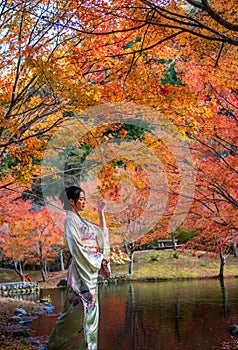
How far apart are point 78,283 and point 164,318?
7.18 m

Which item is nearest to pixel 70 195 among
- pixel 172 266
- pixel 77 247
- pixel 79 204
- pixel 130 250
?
pixel 79 204

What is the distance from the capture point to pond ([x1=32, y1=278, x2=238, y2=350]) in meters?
8.14

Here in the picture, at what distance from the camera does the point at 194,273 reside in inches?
871

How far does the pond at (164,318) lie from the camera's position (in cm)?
814

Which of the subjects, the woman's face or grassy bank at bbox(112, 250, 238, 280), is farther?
grassy bank at bbox(112, 250, 238, 280)

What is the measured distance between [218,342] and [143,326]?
2228 mm

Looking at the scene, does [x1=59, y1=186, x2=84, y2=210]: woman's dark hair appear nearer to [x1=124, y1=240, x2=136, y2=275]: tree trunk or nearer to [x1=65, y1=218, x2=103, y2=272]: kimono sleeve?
Result: [x1=65, y1=218, x2=103, y2=272]: kimono sleeve

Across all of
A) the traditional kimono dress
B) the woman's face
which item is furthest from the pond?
the woman's face

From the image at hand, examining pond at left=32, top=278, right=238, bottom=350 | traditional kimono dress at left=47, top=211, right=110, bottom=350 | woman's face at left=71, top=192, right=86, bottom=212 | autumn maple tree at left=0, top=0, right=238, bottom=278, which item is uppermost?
autumn maple tree at left=0, top=0, right=238, bottom=278

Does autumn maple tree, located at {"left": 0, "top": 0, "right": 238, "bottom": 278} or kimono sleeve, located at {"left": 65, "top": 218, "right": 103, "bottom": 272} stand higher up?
autumn maple tree, located at {"left": 0, "top": 0, "right": 238, "bottom": 278}

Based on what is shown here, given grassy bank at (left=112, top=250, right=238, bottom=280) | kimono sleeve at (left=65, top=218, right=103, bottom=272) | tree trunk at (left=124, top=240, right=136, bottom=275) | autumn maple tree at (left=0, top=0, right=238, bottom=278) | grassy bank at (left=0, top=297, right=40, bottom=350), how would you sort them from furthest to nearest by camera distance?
tree trunk at (left=124, top=240, right=136, bottom=275)
grassy bank at (left=112, top=250, right=238, bottom=280)
grassy bank at (left=0, top=297, right=40, bottom=350)
autumn maple tree at (left=0, top=0, right=238, bottom=278)
kimono sleeve at (left=65, top=218, right=103, bottom=272)

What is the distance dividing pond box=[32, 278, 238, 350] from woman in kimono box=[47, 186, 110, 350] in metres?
4.05

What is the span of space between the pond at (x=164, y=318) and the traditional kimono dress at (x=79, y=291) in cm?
404

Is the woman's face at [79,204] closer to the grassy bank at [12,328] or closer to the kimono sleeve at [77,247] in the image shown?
the kimono sleeve at [77,247]
